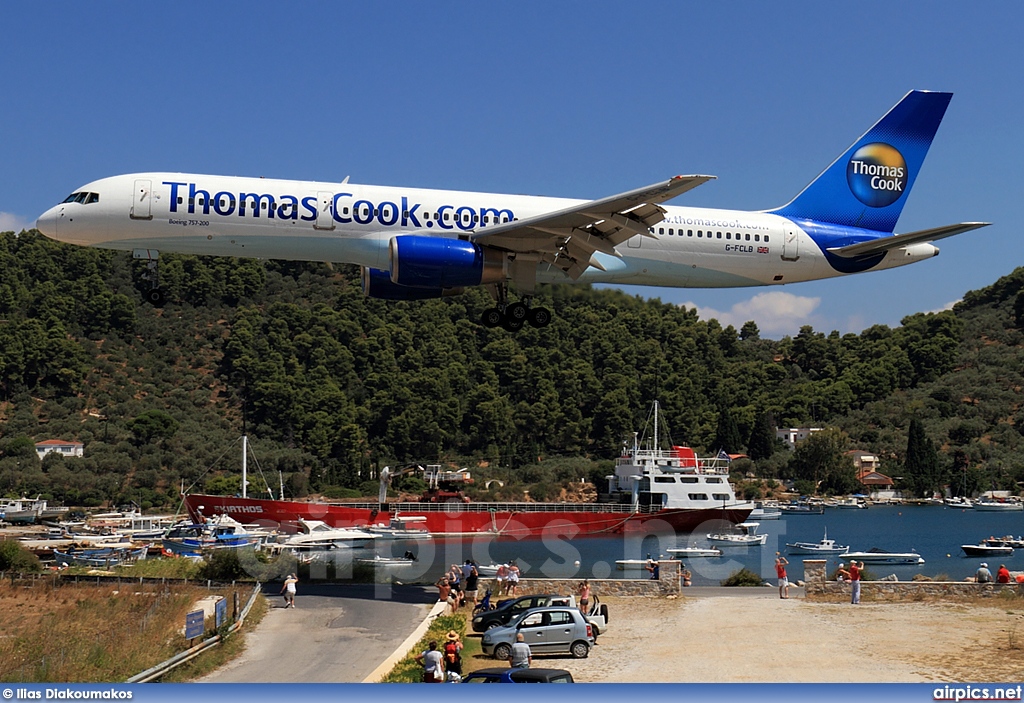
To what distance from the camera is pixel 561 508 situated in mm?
92438

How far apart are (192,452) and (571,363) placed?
43.9 metres

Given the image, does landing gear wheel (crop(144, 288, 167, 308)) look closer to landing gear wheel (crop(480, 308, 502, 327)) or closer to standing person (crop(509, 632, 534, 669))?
landing gear wheel (crop(480, 308, 502, 327))

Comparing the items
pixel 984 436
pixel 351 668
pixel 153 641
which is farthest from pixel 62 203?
pixel 984 436

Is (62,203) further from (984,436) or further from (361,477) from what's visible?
(984,436)

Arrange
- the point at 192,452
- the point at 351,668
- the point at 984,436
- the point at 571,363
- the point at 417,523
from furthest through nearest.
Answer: the point at 984,436
the point at 192,452
the point at 571,363
the point at 417,523
the point at 351,668

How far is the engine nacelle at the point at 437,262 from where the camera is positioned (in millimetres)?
31547

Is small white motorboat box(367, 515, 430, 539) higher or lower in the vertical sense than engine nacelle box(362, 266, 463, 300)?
lower

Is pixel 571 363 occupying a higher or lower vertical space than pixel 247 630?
higher

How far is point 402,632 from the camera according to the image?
33.8m

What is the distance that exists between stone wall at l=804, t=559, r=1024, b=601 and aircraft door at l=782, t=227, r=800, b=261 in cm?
1259

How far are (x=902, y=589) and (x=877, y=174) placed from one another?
15.1 metres

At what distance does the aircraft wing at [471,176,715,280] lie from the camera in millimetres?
30172

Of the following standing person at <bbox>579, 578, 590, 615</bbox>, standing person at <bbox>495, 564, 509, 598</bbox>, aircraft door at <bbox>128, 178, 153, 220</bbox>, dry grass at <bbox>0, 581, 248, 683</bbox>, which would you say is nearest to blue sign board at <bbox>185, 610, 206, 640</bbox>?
dry grass at <bbox>0, 581, 248, 683</bbox>

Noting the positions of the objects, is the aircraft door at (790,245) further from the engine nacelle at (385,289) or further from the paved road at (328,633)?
the paved road at (328,633)
